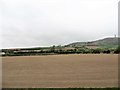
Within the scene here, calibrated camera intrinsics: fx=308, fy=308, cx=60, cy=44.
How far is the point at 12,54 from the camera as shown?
33531 mm

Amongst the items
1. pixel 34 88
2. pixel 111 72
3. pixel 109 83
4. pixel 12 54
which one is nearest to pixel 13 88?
pixel 34 88

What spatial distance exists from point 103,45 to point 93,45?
181cm

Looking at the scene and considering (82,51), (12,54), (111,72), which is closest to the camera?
(111,72)

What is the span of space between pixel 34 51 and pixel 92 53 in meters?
7.10

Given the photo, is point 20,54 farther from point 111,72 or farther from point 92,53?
point 111,72

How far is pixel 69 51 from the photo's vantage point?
37.5 metres

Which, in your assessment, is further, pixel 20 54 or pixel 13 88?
pixel 20 54

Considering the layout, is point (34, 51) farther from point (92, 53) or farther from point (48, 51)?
point (92, 53)

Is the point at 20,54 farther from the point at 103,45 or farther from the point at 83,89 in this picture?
the point at 83,89

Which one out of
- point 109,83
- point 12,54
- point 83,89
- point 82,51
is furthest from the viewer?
point 82,51

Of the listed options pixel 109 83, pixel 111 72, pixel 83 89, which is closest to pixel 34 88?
pixel 83 89

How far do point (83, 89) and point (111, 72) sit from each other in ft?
16.7

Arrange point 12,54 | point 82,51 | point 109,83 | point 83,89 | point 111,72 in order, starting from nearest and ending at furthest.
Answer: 1. point 83,89
2. point 109,83
3. point 111,72
4. point 12,54
5. point 82,51

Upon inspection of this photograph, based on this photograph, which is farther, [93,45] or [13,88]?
[93,45]
